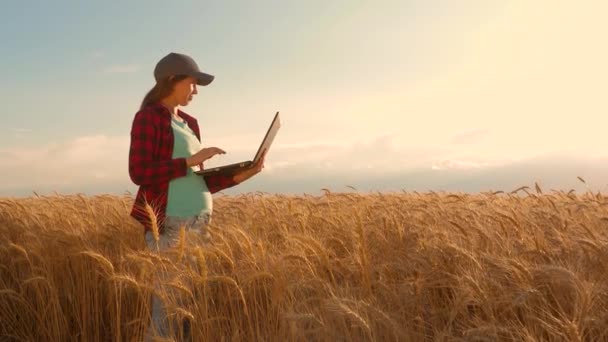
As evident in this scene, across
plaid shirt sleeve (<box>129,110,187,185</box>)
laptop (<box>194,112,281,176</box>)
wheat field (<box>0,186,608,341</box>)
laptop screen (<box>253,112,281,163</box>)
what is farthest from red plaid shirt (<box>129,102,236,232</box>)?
laptop screen (<box>253,112,281,163</box>)

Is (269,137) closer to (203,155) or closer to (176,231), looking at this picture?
(203,155)

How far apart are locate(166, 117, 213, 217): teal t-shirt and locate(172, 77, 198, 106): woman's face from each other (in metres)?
0.11

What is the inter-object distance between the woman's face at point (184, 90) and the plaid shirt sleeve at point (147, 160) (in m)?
0.20

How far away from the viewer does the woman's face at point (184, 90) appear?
2.74 meters

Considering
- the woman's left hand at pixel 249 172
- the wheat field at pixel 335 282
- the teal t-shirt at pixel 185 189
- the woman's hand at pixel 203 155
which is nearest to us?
the wheat field at pixel 335 282

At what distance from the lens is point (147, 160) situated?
8.67 feet

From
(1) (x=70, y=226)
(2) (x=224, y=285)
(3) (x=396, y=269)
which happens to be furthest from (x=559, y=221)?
(1) (x=70, y=226)

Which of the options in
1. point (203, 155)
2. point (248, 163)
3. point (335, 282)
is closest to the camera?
point (335, 282)

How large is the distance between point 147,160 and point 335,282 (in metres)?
1.09

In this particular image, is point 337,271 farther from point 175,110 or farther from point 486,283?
point 175,110

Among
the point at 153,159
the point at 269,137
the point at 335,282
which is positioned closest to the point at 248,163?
the point at 269,137

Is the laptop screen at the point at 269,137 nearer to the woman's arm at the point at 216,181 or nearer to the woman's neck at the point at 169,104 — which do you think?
the woman's arm at the point at 216,181

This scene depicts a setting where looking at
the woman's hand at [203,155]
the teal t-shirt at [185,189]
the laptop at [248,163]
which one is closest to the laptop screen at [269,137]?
the laptop at [248,163]

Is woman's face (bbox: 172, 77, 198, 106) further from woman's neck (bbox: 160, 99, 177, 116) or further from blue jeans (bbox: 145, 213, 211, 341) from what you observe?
blue jeans (bbox: 145, 213, 211, 341)
